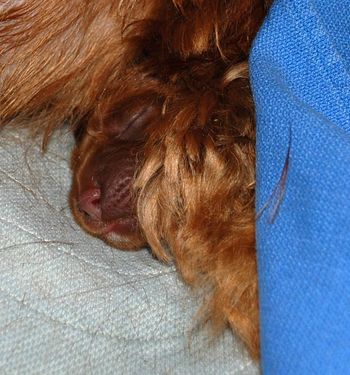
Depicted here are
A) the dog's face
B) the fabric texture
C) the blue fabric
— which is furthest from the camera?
the dog's face

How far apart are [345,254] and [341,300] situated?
0.14ft

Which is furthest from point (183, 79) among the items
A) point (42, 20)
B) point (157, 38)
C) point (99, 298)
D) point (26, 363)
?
point (26, 363)

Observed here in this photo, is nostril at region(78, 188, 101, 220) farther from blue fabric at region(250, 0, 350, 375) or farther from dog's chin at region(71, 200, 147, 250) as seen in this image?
blue fabric at region(250, 0, 350, 375)

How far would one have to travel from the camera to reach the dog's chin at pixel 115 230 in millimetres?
1138

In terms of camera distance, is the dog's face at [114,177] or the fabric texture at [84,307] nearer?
the fabric texture at [84,307]

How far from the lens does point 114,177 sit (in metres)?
1.13

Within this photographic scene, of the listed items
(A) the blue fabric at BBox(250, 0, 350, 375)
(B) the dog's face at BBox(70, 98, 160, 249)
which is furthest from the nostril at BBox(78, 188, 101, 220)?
(A) the blue fabric at BBox(250, 0, 350, 375)

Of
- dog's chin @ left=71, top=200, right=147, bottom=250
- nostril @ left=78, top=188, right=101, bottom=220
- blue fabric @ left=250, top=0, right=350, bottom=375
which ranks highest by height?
blue fabric @ left=250, top=0, right=350, bottom=375

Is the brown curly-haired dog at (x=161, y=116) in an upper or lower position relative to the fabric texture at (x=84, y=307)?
upper

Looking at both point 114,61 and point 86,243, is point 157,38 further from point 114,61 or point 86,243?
point 86,243

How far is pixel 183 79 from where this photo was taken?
3.76ft

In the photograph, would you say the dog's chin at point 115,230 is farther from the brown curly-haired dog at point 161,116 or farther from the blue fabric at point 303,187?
the blue fabric at point 303,187

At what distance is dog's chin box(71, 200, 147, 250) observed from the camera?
114cm

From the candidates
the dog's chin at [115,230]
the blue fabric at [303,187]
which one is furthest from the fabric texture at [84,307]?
the blue fabric at [303,187]
